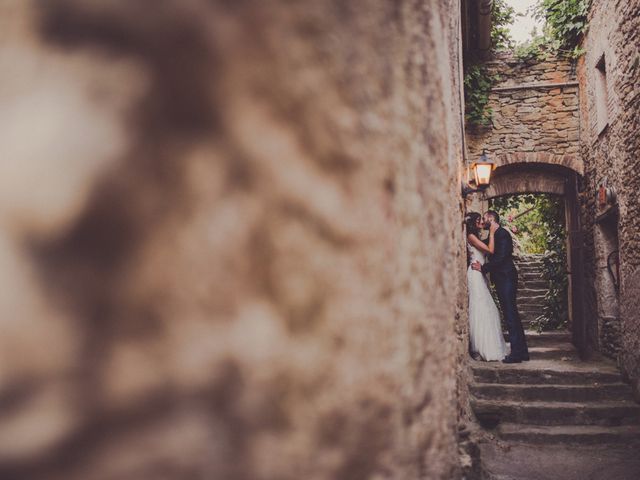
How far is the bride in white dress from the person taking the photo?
20.9 ft

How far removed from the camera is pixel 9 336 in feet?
0.80

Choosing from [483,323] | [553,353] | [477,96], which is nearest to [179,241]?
[483,323]

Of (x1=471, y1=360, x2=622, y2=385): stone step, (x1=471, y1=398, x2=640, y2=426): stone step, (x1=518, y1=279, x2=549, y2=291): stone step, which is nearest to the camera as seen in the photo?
(x1=471, y1=398, x2=640, y2=426): stone step

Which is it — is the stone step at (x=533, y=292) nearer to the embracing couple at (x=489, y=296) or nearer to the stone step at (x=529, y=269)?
the stone step at (x=529, y=269)

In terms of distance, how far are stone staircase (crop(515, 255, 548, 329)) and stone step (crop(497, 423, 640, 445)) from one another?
214 inches

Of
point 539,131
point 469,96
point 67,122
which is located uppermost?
point 469,96

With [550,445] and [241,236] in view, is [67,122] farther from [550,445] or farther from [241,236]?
[550,445]

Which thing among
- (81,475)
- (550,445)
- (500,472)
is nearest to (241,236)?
(81,475)

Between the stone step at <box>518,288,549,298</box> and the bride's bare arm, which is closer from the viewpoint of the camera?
the bride's bare arm

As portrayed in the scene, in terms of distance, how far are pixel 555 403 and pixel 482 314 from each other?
4.77 ft

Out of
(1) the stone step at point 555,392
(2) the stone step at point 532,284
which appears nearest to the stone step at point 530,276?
(2) the stone step at point 532,284

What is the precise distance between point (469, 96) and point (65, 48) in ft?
27.5

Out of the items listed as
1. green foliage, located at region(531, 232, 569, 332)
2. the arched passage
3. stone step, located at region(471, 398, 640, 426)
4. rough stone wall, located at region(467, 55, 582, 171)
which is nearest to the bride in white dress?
stone step, located at region(471, 398, 640, 426)

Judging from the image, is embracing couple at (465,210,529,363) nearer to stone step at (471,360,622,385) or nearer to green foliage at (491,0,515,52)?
stone step at (471,360,622,385)
